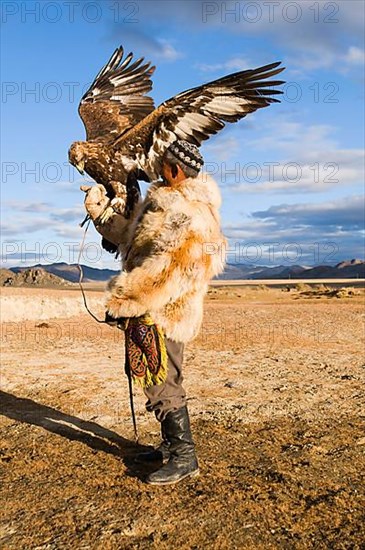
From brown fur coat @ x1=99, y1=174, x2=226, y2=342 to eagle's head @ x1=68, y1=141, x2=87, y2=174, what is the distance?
1478mm

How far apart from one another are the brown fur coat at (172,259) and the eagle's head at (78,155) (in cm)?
148

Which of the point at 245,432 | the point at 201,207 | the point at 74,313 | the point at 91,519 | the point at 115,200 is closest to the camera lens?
the point at 91,519

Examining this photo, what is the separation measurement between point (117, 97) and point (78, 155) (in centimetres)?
181

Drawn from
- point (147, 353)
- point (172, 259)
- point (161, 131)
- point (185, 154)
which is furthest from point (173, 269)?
point (161, 131)

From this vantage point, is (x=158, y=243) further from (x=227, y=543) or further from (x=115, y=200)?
(x=227, y=543)

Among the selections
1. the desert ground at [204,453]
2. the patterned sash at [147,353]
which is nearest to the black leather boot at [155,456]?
the desert ground at [204,453]

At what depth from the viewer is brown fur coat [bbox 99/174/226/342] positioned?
12.2ft

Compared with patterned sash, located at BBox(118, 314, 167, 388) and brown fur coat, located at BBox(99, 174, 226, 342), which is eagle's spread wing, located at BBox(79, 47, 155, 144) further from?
patterned sash, located at BBox(118, 314, 167, 388)

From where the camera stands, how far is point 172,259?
372cm

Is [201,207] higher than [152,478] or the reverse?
higher

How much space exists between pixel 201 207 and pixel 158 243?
35 centimetres

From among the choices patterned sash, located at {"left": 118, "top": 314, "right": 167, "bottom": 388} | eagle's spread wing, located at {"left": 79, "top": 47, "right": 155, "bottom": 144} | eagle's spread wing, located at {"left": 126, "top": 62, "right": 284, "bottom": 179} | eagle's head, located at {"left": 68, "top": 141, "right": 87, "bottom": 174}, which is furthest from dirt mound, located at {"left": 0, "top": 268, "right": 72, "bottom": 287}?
patterned sash, located at {"left": 118, "top": 314, "right": 167, "bottom": 388}

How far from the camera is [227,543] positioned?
2971mm

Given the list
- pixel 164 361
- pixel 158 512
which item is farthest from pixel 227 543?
pixel 164 361
